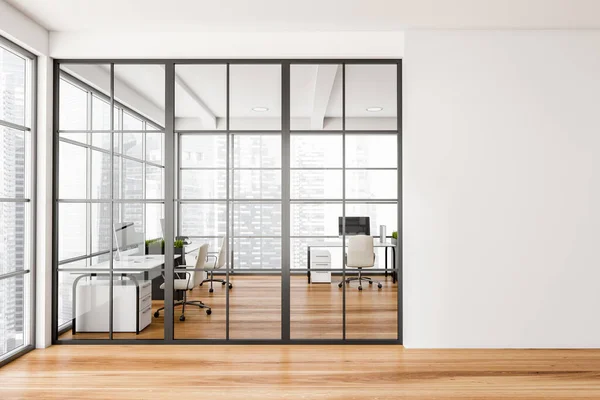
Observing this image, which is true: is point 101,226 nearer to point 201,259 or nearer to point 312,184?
point 201,259

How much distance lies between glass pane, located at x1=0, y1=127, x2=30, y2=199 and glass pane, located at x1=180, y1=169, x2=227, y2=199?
131cm

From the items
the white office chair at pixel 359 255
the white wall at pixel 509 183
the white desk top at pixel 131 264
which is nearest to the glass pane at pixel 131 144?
the white desk top at pixel 131 264

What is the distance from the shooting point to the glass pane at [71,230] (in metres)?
3.94

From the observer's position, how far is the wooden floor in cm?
291

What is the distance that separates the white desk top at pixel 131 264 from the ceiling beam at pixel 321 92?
5.95 feet

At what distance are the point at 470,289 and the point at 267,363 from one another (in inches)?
73.8

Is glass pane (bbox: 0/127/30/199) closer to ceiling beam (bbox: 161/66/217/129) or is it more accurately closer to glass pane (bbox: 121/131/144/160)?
glass pane (bbox: 121/131/144/160)

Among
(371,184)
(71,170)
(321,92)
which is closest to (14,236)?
(71,170)

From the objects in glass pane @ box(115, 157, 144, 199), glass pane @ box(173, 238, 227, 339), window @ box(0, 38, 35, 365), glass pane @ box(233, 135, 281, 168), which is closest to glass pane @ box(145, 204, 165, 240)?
glass pane @ box(115, 157, 144, 199)

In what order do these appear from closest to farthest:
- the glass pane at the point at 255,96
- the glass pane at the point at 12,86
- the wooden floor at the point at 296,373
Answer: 1. the wooden floor at the point at 296,373
2. the glass pane at the point at 12,86
3. the glass pane at the point at 255,96

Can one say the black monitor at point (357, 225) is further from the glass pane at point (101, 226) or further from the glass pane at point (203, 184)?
the glass pane at point (101, 226)

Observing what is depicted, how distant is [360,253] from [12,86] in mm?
3331

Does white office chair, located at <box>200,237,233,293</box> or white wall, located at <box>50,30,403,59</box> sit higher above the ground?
white wall, located at <box>50,30,403,59</box>

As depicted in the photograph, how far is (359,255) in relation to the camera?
161 inches
